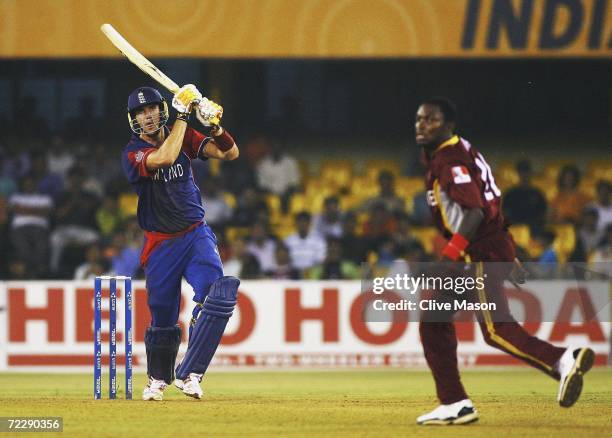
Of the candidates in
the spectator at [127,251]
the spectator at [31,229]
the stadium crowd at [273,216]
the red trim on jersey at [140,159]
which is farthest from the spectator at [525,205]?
the red trim on jersey at [140,159]

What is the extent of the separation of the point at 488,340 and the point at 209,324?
6.66 feet

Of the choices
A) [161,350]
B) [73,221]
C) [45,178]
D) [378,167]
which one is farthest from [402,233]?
[161,350]

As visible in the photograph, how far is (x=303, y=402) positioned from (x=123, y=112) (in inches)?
428

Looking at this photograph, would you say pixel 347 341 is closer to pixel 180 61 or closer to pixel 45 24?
pixel 45 24

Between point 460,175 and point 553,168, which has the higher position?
point 553,168

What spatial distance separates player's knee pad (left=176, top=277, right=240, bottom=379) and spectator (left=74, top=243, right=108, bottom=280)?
598 centimetres

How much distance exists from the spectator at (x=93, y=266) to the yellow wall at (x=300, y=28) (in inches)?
93.6

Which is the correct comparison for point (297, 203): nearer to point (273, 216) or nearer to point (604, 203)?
point (273, 216)

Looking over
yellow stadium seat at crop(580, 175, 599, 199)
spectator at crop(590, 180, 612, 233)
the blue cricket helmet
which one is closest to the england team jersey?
the blue cricket helmet

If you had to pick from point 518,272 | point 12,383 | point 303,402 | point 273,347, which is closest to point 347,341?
point 273,347

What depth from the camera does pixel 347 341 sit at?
13.4 meters

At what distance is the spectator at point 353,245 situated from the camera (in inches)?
574

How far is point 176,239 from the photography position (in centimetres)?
839

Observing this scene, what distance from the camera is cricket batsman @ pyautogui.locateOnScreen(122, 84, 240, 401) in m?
8.22
